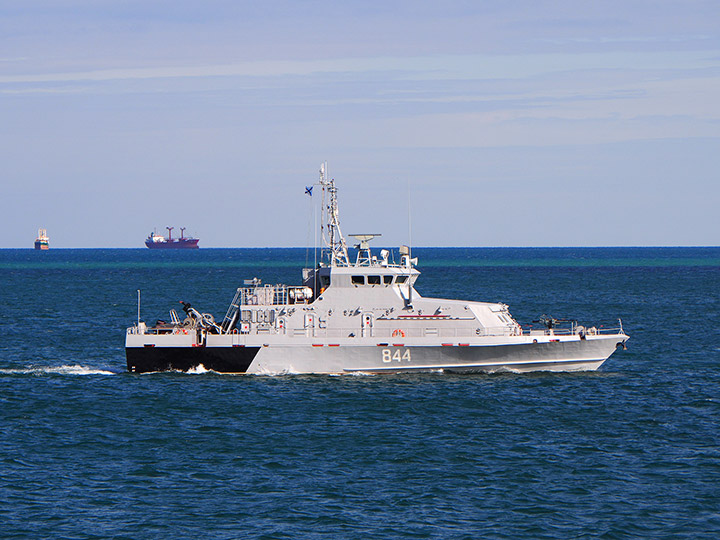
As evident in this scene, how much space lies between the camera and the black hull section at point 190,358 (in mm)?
44688

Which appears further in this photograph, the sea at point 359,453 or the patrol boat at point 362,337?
the patrol boat at point 362,337

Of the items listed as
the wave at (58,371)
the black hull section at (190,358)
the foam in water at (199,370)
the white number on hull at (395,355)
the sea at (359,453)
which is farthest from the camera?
the wave at (58,371)

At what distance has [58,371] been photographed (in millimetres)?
48500

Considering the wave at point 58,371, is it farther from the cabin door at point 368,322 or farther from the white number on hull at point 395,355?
the white number on hull at point 395,355

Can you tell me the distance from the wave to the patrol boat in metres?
3.56

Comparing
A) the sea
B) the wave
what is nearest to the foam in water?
the sea

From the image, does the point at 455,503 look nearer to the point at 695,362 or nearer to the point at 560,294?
the point at 695,362

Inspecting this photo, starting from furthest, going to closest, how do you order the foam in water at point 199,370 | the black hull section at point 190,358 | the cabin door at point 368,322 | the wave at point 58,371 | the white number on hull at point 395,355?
the wave at point 58,371 → the foam in water at point 199,370 → the black hull section at point 190,358 → the cabin door at point 368,322 → the white number on hull at point 395,355

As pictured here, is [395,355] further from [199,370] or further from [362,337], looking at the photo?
[199,370]

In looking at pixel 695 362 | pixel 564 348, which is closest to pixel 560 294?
pixel 695 362

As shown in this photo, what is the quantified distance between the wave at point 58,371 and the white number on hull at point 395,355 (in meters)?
13.3

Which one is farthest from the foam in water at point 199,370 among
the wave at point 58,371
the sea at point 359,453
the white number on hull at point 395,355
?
the white number on hull at point 395,355

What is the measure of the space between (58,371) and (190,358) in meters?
7.81

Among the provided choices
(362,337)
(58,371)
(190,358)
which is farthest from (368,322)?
(58,371)
